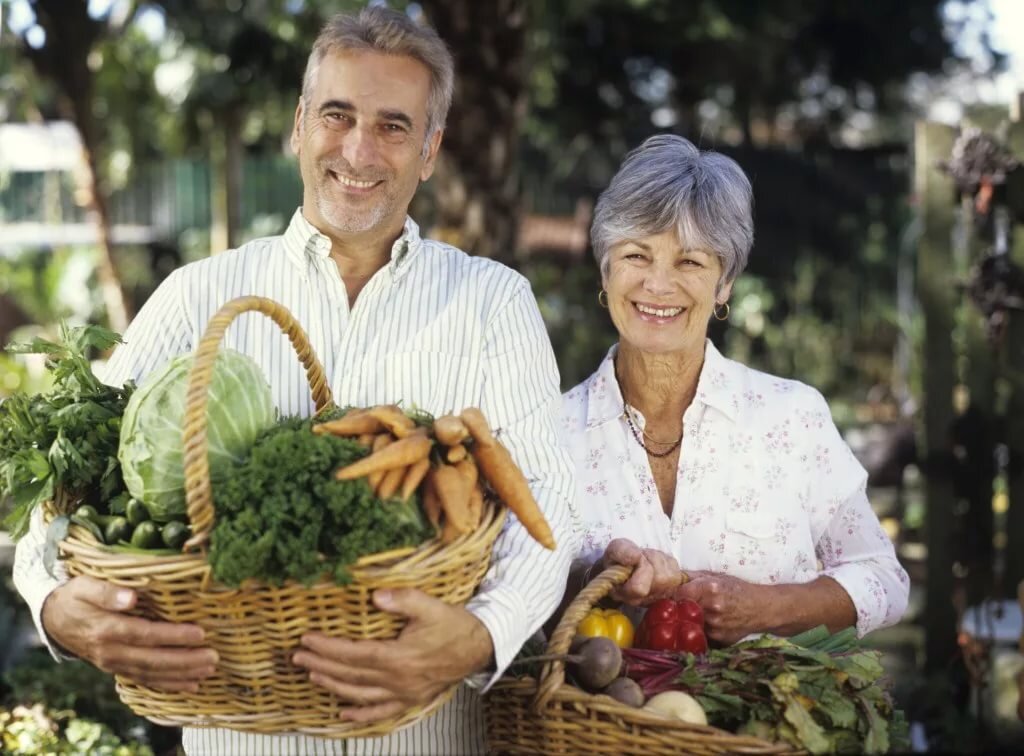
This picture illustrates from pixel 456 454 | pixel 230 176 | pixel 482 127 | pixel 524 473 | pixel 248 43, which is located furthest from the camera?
pixel 230 176

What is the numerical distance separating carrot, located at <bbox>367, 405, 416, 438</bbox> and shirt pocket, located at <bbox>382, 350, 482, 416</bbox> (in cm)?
43

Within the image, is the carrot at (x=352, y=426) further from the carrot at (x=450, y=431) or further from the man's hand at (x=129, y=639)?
the man's hand at (x=129, y=639)

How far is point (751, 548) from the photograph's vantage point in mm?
3393

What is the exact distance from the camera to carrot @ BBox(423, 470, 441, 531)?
A: 7.86ft

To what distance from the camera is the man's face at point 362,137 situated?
2910 mm

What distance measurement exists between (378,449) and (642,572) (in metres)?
0.97

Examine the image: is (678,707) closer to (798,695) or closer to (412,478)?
(798,695)

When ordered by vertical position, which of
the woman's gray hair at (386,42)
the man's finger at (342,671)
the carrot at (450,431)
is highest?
the woman's gray hair at (386,42)

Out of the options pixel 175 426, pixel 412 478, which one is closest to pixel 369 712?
pixel 412 478

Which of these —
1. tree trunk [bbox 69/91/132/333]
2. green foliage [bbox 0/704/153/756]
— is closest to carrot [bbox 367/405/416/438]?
green foliage [bbox 0/704/153/756]

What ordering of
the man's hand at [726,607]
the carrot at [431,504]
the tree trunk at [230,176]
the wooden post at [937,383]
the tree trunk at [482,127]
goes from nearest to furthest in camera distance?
the carrot at [431,504] < the man's hand at [726,607] < the wooden post at [937,383] < the tree trunk at [482,127] < the tree trunk at [230,176]

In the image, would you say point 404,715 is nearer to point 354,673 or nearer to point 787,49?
point 354,673

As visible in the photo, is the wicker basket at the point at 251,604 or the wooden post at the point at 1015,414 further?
the wooden post at the point at 1015,414

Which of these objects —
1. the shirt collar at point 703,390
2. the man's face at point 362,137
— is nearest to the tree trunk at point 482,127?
the shirt collar at point 703,390
